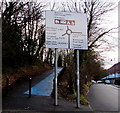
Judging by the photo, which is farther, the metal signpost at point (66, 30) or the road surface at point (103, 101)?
the road surface at point (103, 101)

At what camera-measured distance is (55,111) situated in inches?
276

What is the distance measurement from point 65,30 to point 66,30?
51 mm

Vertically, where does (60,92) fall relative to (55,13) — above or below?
below

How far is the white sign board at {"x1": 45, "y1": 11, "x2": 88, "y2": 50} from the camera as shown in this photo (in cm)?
827

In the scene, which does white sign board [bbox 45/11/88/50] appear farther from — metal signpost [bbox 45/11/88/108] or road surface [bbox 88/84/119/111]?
road surface [bbox 88/84/119/111]

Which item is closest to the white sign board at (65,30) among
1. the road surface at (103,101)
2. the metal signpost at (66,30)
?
the metal signpost at (66,30)

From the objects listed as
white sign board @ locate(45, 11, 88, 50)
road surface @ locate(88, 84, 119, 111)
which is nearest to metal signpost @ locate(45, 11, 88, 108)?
white sign board @ locate(45, 11, 88, 50)

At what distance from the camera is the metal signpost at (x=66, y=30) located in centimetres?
827

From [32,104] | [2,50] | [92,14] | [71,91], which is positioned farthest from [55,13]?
[92,14]

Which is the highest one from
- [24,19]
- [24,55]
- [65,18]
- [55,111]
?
[24,19]

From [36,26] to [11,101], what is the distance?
57.7 ft

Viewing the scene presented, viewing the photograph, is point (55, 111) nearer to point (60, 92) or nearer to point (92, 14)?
point (60, 92)

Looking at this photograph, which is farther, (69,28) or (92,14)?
(92,14)

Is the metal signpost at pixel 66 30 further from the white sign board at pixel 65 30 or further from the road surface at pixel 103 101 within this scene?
the road surface at pixel 103 101
